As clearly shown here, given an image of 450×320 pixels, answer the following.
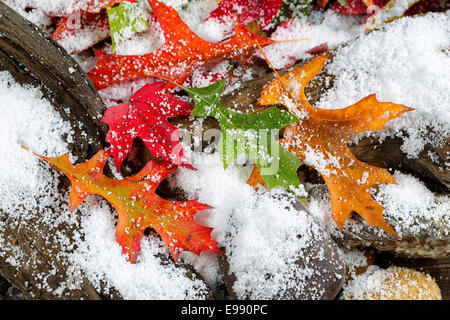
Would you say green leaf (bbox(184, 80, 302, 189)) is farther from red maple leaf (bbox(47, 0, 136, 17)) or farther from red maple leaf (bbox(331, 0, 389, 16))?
red maple leaf (bbox(331, 0, 389, 16))

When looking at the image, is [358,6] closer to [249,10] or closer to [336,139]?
[249,10]

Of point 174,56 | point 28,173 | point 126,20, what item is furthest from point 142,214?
point 126,20

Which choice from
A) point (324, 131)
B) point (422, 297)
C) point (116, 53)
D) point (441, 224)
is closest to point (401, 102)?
point (324, 131)

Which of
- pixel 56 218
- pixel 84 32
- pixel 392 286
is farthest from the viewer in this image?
pixel 84 32

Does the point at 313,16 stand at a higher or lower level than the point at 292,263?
higher

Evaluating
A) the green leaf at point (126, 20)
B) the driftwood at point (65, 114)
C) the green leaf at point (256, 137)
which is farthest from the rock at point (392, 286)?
the green leaf at point (126, 20)

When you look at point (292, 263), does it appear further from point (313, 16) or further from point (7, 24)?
point (7, 24)

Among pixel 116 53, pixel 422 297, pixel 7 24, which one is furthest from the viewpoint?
pixel 116 53
